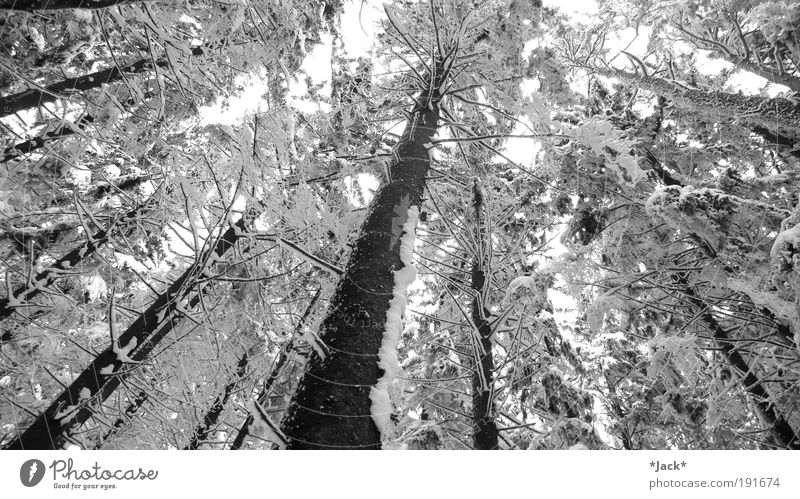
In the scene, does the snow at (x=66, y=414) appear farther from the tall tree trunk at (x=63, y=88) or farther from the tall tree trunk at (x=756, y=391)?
the tall tree trunk at (x=756, y=391)

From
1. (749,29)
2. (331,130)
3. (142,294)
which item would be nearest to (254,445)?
(142,294)

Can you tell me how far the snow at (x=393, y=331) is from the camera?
1.98 m

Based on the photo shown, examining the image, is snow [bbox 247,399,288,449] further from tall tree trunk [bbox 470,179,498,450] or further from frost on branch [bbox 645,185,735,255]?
frost on branch [bbox 645,185,735,255]

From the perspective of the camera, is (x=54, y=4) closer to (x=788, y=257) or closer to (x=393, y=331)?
(x=393, y=331)

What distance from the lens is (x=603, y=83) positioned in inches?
360

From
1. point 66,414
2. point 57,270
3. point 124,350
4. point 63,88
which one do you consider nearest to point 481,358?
point 124,350

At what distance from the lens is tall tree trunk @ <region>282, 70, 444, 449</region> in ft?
6.02

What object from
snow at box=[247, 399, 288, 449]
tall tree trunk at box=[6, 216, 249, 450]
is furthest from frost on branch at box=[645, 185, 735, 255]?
tall tree trunk at box=[6, 216, 249, 450]

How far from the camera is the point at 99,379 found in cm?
344

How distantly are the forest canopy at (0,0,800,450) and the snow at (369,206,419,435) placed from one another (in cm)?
2
